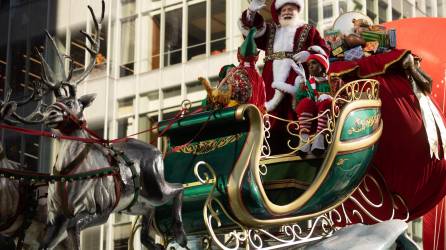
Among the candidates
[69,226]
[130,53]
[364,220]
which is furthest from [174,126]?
[130,53]

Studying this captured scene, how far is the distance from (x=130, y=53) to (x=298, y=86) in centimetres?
1096

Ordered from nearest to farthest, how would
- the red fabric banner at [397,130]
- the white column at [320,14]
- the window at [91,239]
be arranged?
the red fabric banner at [397,130], the window at [91,239], the white column at [320,14]

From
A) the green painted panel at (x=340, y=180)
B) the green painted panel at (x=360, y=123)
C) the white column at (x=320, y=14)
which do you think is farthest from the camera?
the white column at (x=320, y=14)

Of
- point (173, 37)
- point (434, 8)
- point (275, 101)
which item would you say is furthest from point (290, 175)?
point (434, 8)

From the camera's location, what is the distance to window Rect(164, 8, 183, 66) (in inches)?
759

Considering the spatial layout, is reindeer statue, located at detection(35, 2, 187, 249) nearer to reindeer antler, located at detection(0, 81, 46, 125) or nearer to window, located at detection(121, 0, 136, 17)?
reindeer antler, located at detection(0, 81, 46, 125)

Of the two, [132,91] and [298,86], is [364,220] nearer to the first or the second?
[298,86]

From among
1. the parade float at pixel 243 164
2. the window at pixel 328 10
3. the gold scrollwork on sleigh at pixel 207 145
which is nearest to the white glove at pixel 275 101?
the parade float at pixel 243 164

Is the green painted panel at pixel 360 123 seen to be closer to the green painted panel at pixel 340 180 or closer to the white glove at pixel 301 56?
the green painted panel at pixel 340 180

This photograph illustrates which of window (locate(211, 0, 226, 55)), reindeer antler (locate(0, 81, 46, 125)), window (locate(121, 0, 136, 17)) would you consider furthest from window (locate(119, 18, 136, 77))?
reindeer antler (locate(0, 81, 46, 125))

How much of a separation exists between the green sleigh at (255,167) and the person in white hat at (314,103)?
9 centimetres

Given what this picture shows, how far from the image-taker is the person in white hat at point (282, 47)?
921 cm

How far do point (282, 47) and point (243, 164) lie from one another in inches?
79.4

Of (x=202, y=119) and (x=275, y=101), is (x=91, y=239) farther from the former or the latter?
(x=202, y=119)
